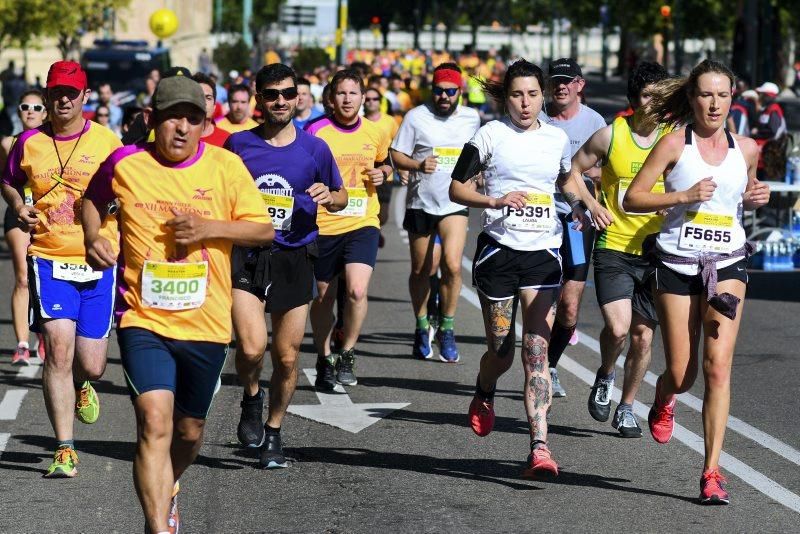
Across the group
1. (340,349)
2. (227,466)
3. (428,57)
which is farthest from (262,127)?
(428,57)

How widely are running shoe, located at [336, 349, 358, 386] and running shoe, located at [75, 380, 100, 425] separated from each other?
2174 mm

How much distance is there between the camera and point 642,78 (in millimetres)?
9594

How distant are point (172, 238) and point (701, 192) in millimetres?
2347

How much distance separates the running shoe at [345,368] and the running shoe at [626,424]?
2.23 meters

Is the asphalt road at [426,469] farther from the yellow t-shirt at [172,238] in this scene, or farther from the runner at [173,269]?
the yellow t-shirt at [172,238]

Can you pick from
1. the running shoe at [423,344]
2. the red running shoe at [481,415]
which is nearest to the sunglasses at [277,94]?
the red running shoe at [481,415]

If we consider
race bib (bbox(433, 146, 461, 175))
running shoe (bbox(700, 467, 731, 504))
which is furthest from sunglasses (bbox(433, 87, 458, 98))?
running shoe (bbox(700, 467, 731, 504))

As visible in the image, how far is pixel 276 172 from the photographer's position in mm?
8602

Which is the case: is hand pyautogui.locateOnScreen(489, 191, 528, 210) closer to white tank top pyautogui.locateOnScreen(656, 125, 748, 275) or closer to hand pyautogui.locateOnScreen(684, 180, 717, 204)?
Result: white tank top pyautogui.locateOnScreen(656, 125, 748, 275)

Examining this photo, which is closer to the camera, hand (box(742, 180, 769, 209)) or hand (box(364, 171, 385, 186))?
hand (box(742, 180, 769, 209))

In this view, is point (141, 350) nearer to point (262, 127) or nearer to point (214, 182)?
point (214, 182)

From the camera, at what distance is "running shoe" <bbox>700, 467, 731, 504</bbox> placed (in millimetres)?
7395

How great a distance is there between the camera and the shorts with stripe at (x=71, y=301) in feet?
28.2

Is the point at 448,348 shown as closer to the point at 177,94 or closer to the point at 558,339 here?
the point at 558,339
